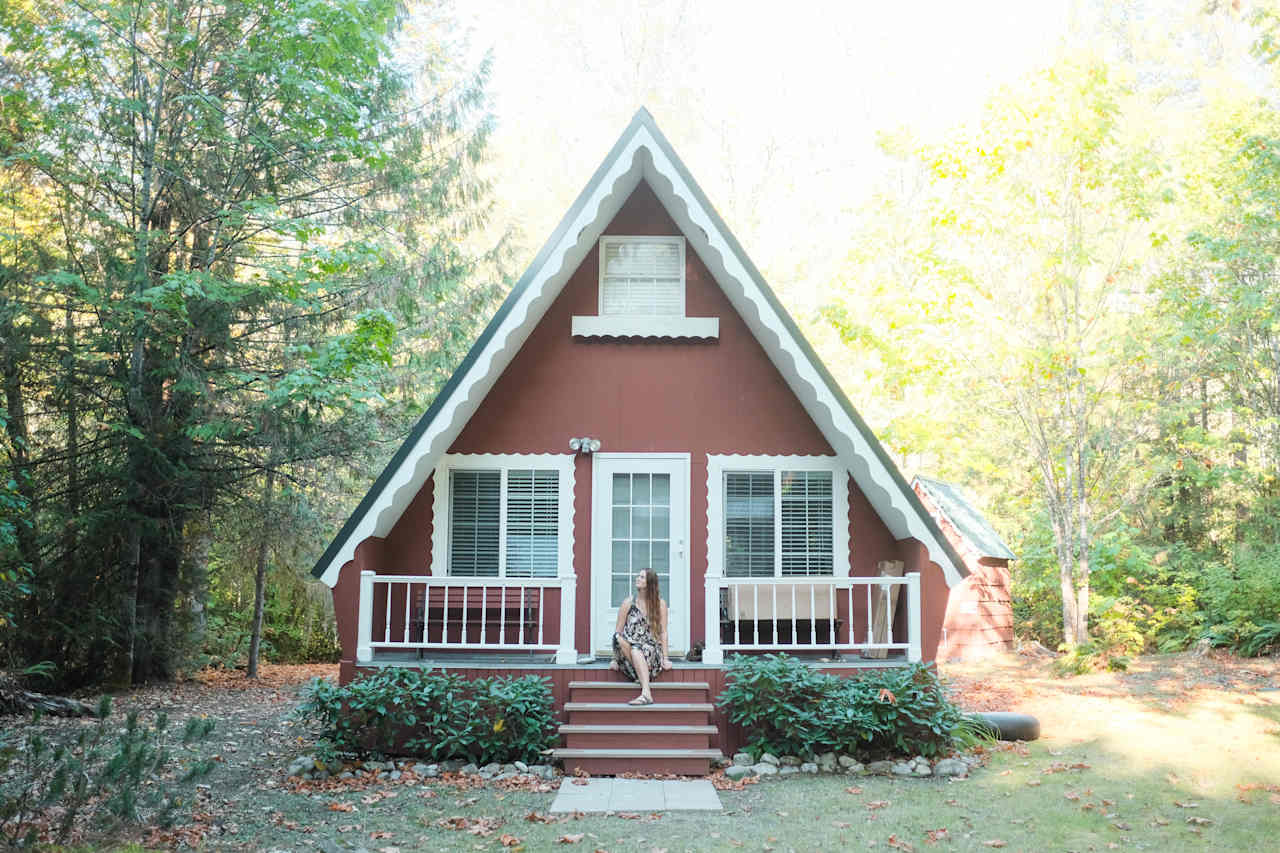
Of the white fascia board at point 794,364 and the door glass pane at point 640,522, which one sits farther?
the door glass pane at point 640,522

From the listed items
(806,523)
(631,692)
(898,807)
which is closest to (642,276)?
(806,523)

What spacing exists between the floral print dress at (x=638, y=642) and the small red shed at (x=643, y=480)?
41.0 inches

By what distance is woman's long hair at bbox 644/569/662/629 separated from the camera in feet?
29.0

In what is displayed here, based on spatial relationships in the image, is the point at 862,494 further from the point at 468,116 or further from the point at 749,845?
the point at 468,116

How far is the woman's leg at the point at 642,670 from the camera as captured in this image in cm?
849

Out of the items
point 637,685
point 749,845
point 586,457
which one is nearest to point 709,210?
point 586,457

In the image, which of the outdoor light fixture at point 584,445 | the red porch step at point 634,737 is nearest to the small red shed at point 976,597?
the outdoor light fixture at point 584,445

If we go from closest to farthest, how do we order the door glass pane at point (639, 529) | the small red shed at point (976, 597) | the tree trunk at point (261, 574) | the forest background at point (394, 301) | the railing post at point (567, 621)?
1. the railing post at point (567, 621)
2. the door glass pane at point (639, 529)
3. the forest background at point (394, 301)
4. the tree trunk at point (261, 574)
5. the small red shed at point (976, 597)

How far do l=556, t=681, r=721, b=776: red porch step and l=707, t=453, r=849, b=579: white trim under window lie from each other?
1886 millimetres

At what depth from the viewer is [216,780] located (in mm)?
7645

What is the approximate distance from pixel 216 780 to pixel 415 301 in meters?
8.12

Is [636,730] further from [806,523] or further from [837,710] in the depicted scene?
[806,523]

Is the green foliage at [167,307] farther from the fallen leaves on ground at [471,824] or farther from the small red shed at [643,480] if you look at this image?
the fallen leaves on ground at [471,824]

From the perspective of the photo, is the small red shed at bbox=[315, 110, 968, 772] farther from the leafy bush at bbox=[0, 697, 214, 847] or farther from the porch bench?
the leafy bush at bbox=[0, 697, 214, 847]
